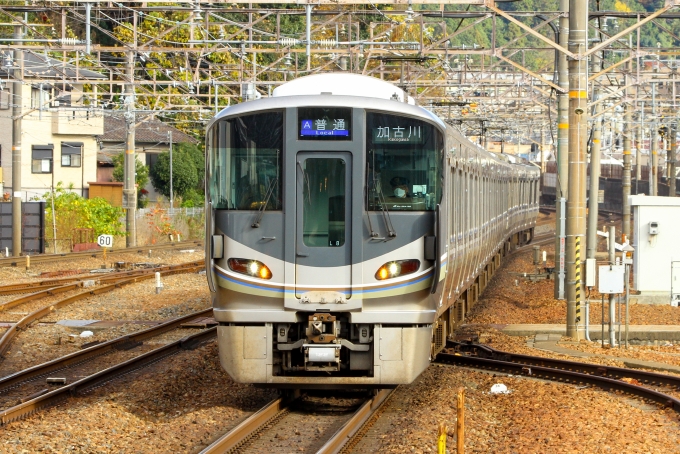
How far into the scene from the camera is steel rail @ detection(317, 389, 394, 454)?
781cm

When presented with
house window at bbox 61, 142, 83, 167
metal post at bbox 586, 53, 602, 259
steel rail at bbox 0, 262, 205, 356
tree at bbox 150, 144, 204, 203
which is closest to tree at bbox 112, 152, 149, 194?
tree at bbox 150, 144, 204, 203

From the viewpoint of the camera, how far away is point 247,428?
8430 millimetres

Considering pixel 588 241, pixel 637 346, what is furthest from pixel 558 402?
pixel 588 241

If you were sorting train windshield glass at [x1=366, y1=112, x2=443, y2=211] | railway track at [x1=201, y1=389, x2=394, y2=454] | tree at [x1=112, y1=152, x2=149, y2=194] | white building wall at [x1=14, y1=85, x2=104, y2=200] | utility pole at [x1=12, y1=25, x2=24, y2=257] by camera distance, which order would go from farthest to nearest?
tree at [x1=112, y1=152, x2=149, y2=194] < white building wall at [x1=14, y1=85, x2=104, y2=200] < utility pole at [x1=12, y1=25, x2=24, y2=257] < train windshield glass at [x1=366, y1=112, x2=443, y2=211] < railway track at [x1=201, y1=389, x2=394, y2=454]

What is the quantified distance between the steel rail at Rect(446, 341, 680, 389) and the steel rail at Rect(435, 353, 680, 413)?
469mm

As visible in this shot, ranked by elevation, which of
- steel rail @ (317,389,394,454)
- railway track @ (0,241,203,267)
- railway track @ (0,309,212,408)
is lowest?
railway track @ (0,309,212,408)

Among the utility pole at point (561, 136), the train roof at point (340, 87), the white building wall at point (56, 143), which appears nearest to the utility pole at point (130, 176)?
the white building wall at point (56, 143)

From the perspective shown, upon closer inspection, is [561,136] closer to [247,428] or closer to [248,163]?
[248,163]

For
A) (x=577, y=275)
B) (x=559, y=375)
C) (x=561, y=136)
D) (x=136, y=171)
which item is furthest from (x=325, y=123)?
(x=136, y=171)

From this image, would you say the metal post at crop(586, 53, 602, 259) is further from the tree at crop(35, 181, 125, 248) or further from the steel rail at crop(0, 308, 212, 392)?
the tree at crop(35, 181, 125, 248)

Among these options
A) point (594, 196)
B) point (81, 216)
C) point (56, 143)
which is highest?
point (56, 143)

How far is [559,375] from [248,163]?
4.71 m

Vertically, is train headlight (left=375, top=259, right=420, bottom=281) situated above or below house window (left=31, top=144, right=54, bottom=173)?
below

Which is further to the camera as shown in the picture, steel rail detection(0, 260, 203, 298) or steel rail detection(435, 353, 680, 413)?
steel rail detection(0, 260, 203, 298)
